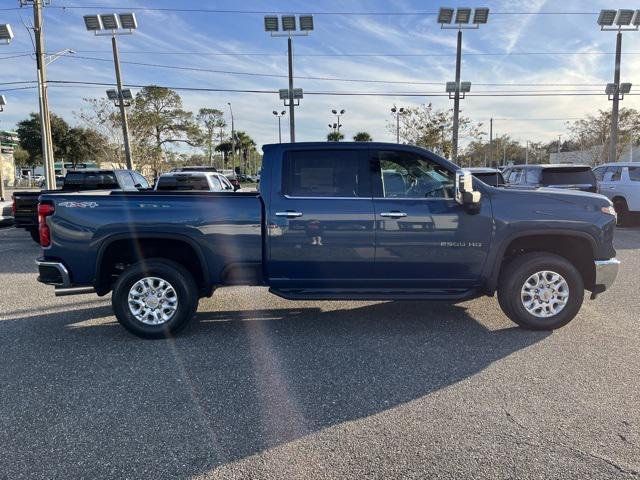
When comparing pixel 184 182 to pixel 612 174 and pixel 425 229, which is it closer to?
pixel 425 229

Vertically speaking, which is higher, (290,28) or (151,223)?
(290,28)

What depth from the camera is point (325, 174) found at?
202 inches

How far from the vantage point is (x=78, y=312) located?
610 centimetres

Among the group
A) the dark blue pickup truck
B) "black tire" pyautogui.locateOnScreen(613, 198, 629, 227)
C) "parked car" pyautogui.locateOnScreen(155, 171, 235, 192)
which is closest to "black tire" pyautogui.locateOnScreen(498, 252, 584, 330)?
the dark blue pickup truck

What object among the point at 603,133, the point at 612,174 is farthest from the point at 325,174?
the point at 603,133

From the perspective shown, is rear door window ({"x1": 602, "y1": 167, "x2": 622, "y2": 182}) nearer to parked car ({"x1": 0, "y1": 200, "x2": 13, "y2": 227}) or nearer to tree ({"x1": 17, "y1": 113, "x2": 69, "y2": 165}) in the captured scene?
parked car ({"x1": 0, "y1": 200, "x2": 13, "y2": 227})

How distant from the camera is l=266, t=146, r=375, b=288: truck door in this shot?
16.2 feet

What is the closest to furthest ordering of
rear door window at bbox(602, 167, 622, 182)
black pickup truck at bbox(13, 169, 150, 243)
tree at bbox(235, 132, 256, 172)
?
black pickup truck at bbox(13, 169, 150, 243) → rear door window at bbox(602, 167, 622, 182) → tree at bbox(235, 132, 256, 172)

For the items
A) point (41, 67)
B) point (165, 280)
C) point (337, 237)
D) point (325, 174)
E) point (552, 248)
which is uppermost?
point (41, 67)

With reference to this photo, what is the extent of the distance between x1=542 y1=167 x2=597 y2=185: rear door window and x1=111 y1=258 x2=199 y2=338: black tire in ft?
32.3

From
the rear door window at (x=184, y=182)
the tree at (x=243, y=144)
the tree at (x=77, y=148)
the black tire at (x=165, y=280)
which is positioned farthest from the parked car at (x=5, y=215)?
the tree at (x=243, y=144)

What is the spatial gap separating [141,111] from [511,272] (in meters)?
45.1

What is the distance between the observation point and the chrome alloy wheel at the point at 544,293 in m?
5.14

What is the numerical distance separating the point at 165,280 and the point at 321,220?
1773mm
